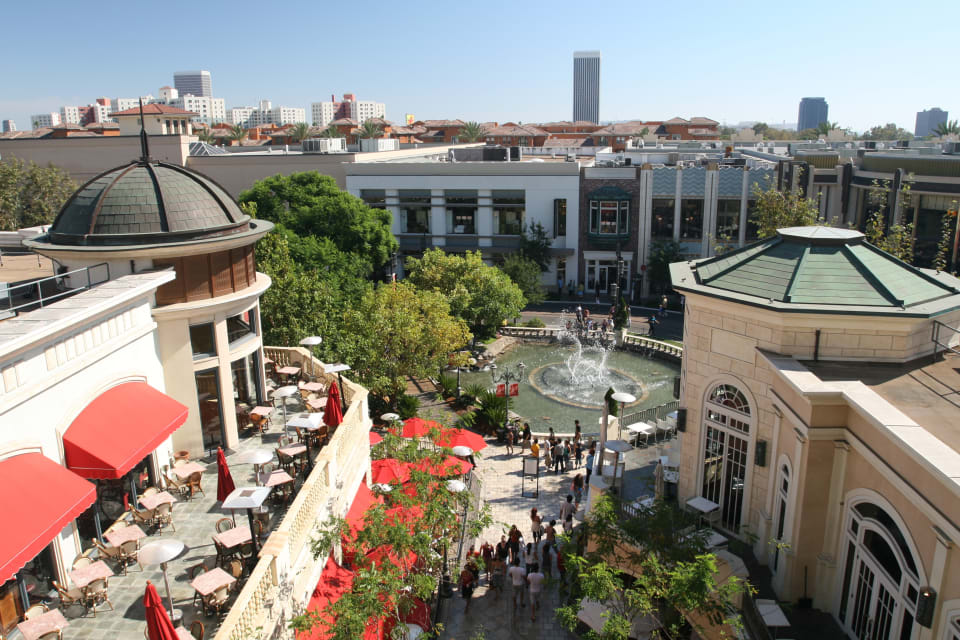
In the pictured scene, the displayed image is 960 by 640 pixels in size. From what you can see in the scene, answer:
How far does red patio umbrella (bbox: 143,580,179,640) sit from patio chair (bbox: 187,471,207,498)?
230 inches

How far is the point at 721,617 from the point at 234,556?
8.92m

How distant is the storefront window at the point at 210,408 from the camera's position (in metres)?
16.7

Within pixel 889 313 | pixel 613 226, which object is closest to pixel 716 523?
pixel 889 313

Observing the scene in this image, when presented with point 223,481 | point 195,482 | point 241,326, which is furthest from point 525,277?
point 223,481

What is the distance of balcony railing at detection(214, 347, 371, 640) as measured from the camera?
35.2ft

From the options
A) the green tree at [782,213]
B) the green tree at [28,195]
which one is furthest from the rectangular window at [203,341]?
the green tree at [28,195]

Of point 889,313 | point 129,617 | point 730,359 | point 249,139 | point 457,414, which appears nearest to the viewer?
point 129,617

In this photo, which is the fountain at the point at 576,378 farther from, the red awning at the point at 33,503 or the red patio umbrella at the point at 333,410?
the red awning at the point at 33,503

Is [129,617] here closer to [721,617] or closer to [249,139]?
[721,617]

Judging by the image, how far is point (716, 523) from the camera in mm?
16812

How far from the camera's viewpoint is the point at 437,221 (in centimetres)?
5922

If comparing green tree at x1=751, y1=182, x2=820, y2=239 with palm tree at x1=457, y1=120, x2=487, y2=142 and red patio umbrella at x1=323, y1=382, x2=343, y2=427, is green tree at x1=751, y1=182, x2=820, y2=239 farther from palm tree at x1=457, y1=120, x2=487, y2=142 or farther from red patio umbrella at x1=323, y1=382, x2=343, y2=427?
palm tree at x1=457, y1=120, x2=487, y2=142

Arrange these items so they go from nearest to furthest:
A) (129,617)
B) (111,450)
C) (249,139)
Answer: (129,617) < (111,450) < (249,139)

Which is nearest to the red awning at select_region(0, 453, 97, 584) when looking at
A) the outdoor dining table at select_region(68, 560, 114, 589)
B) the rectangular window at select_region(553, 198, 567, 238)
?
the outdoor dining table at select_region(68, 560, 114, 589)
